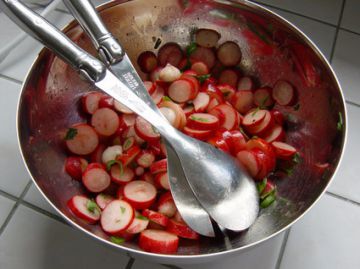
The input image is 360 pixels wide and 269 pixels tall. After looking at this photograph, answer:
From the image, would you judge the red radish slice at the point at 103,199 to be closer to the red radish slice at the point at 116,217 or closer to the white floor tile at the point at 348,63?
the red radish slice at the point at 116,217

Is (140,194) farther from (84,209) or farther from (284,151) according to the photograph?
(284,151)

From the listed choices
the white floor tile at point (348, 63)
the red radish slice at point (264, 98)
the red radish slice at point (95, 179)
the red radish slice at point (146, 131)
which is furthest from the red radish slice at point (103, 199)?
the white floor tile at point (348, 63)

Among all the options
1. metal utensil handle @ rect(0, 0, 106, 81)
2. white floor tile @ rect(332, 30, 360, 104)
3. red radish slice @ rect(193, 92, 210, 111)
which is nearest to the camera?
metal utensil handle @ rect(0, 0, 106, 81)

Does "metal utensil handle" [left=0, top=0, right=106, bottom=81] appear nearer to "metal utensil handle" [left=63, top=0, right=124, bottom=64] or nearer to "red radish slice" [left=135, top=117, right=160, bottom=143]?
"metal utensil handle" [left=63, top=0, right=124, bottom=64]

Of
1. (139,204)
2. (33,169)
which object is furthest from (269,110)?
(33,169)

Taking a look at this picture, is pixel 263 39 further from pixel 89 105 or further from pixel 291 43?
pixel 89 105

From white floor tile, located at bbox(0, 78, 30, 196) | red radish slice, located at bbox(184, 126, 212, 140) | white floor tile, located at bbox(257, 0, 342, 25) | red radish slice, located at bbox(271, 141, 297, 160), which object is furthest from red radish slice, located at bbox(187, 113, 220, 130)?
white floor tile, located at bbox(257, 0, 342, 25)

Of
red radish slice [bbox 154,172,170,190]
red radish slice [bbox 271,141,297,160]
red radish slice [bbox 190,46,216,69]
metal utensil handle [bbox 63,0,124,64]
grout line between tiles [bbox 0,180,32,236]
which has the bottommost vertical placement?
grout line between tiles [bbox 0,180,32,236]

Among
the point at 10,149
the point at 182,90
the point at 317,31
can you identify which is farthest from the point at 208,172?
the point at 317,31
